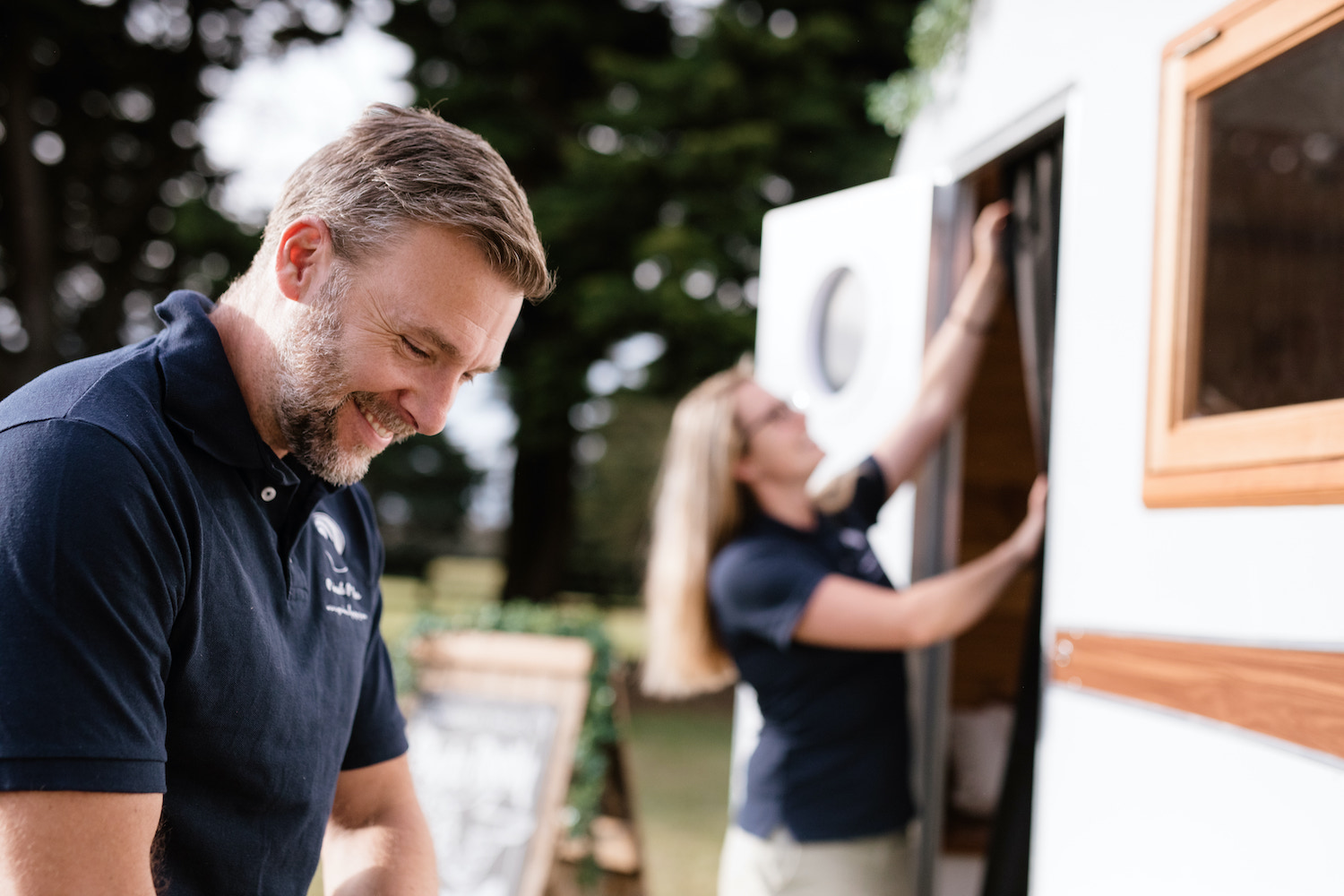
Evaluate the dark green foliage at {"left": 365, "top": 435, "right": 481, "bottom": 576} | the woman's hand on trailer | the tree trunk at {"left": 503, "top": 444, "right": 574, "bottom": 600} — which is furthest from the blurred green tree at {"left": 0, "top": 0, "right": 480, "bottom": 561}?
the dark green foliage at {"left": 365, "top": 435, "right": 481, "bottom": 576}

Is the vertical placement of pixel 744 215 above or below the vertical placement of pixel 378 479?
above

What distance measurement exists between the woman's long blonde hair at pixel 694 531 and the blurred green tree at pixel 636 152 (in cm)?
557

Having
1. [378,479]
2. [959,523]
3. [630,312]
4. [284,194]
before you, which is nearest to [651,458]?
[378,479]

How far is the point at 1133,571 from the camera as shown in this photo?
6.79 feet

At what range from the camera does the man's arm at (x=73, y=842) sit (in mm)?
979

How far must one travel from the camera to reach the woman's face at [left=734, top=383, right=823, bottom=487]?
110 inches

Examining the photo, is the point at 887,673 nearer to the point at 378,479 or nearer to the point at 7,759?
the point at 7,759

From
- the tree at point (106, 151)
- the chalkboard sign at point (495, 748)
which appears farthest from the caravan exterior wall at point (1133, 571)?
the tree at point (106, 151)

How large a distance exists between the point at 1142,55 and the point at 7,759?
225 cm

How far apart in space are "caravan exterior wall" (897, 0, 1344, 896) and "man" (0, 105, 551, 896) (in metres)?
1.27

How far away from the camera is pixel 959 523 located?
3256 millimetres

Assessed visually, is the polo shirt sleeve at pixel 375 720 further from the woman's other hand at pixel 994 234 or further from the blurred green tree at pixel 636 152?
the blurred green tree at pixel 636 152

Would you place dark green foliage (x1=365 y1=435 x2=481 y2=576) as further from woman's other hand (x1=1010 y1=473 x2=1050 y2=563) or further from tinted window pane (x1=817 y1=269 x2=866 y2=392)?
woman's other hand (x1=1010 y1=473 x2=1050 y2=563)

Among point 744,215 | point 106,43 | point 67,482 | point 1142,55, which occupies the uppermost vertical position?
point 106,43
